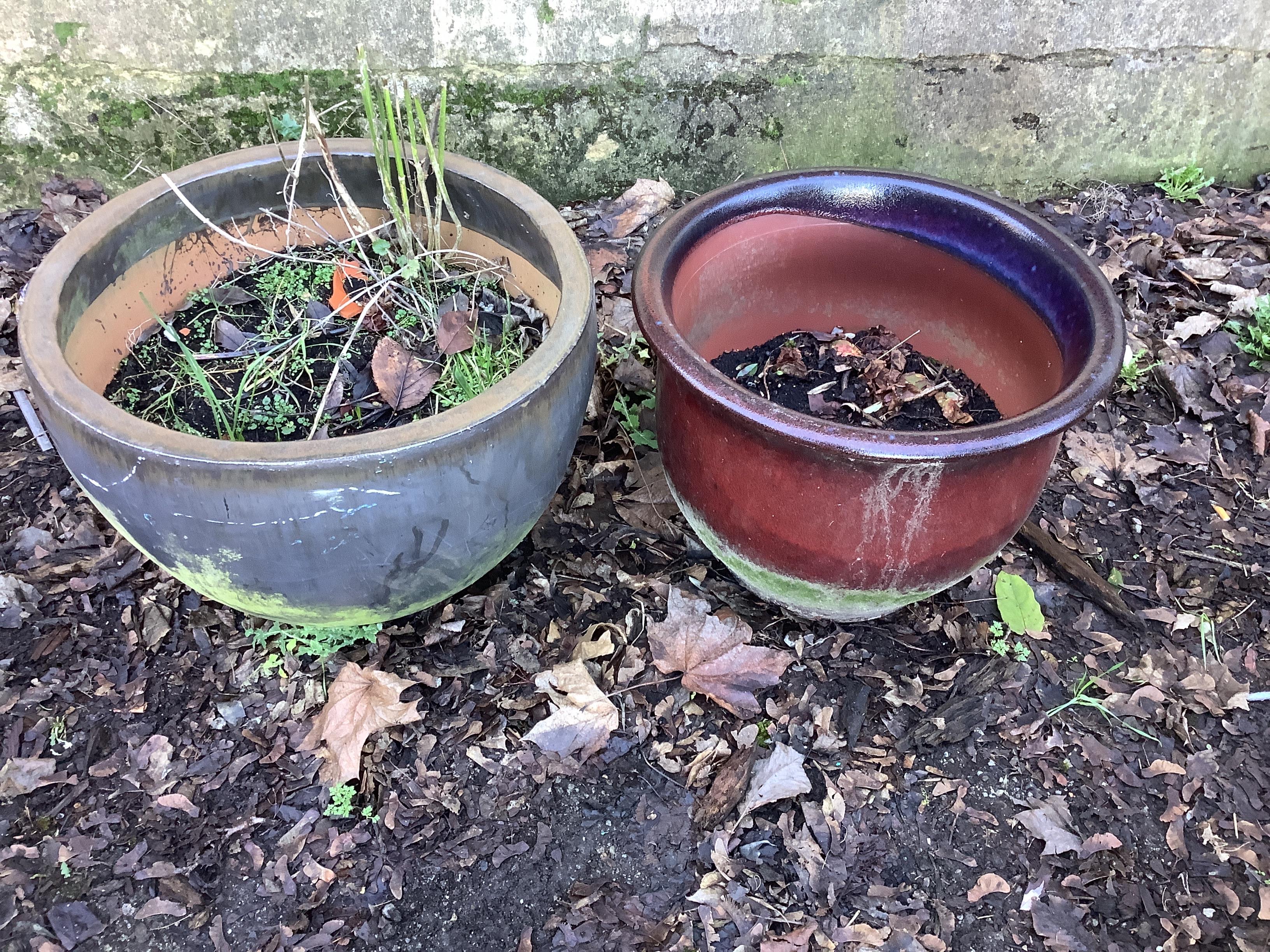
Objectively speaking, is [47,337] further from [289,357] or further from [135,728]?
[135,728]

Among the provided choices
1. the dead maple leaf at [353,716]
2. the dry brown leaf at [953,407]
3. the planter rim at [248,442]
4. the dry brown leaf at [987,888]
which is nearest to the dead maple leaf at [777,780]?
the dry brown leaf at [987,888]

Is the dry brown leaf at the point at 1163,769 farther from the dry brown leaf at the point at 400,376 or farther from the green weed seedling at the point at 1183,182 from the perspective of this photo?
the green weed seedling at the point at 1183,182

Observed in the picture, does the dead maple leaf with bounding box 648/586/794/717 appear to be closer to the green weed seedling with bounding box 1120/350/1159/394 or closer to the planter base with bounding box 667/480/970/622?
the planter base with bounding box 667/480/970/622

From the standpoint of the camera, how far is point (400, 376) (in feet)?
5.97

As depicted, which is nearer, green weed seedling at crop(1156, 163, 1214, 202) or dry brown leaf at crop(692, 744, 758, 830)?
dry brown leaf at crop(692, 744, 758, 830)

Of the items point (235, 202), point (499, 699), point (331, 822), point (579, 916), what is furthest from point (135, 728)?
point (235, 202)

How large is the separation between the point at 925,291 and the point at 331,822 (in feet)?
5.97

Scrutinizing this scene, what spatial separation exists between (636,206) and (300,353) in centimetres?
157

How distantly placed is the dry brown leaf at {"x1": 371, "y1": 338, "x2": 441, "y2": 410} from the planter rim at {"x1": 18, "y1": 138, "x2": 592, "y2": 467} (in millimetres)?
227

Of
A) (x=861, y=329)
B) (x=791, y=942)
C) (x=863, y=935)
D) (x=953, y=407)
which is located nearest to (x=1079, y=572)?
(x=953, y=407)

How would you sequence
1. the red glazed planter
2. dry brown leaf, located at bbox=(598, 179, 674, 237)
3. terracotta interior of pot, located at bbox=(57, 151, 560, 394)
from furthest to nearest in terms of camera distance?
dry brown leaf, located at bbox=(598, 179, 674, 237) → terracotta interior of pot, located at bbox=(57, 151, 560, 394) → the red glazed planter

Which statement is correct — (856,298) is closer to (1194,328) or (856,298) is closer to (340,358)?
(340,358)

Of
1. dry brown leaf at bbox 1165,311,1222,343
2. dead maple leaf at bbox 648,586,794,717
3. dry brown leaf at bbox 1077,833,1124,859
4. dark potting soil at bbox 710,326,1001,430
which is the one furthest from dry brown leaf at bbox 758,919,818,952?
dry brown leaf at bbox 1165,311,1222,343

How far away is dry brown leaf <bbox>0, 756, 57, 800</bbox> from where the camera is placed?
1.83 m
